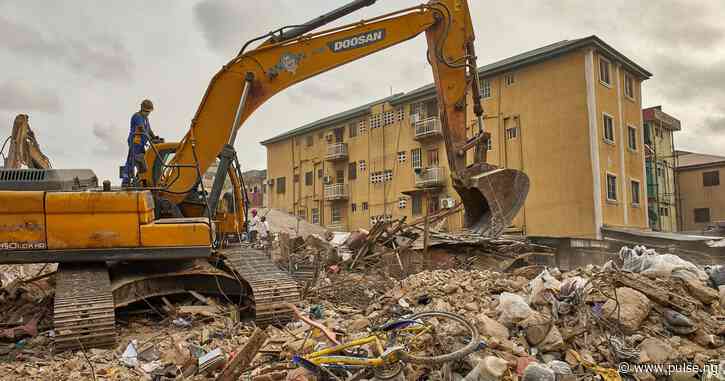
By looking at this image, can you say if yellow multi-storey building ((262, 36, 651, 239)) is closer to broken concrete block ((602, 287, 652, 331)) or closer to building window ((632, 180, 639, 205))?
building window ((632, 180, 639, 205))

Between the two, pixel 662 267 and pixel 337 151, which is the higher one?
pixel 337 151

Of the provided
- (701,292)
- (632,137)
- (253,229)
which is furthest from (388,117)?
(701,292)

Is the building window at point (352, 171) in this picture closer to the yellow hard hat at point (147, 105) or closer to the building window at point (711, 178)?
the building window at point (711, 178)

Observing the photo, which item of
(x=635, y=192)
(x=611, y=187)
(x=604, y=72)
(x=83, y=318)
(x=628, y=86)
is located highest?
(x=604, y=72)

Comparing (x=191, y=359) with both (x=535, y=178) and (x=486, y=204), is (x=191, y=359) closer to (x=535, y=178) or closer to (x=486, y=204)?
(x=486, y=204)

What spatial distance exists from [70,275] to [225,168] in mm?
2185

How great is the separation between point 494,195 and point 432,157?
2256cm

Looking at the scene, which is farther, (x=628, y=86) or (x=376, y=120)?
(x=376, y=120)

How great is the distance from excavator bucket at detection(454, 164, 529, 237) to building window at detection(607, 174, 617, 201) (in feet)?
56.6

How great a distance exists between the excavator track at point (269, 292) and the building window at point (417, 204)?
26.8 metres

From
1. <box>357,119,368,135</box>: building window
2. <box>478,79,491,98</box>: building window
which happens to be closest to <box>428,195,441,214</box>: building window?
<box>478,79,491,98</box>: building window

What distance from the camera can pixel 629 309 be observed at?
5.72m

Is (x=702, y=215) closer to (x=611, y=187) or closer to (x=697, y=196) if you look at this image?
(x=697, y=196)

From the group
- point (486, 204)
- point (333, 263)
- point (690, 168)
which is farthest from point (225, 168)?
point (690, 168)
